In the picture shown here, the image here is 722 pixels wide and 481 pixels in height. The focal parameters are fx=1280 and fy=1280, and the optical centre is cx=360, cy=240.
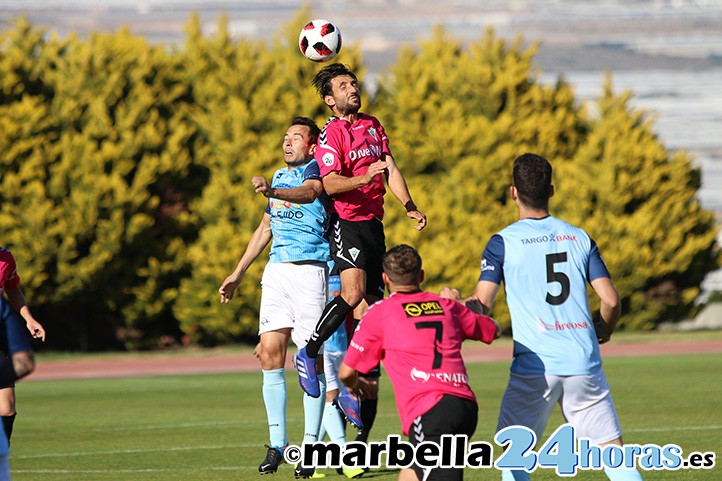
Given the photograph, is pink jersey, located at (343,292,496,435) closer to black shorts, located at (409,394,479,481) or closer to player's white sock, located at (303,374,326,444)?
black shorts, located at (409,394,479,481)

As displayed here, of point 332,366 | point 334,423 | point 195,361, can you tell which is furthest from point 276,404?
point 195,361

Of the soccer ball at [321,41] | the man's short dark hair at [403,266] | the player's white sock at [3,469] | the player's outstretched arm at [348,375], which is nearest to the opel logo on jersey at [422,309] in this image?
the man's short dark hair at [403,266]

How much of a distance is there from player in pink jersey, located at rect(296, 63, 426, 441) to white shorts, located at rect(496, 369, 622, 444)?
2.72 m

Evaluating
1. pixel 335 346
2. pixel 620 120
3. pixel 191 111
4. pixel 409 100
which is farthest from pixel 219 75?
pixel 335 346

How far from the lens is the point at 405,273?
6.86 meters

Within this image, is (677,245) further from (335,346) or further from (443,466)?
(443,466)

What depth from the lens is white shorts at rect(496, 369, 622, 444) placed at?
6906mm

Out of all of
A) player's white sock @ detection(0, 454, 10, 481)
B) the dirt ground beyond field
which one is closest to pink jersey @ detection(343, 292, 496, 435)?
player's white sock @ detection(0, 454, 10, 481)

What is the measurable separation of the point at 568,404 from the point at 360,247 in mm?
3161

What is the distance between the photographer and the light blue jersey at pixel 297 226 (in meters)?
10.0

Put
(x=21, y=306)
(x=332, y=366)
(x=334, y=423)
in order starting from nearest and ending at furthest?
(x=21, y=306) → (x=334, y=423) → (x=332, y=366)

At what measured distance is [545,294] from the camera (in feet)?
22.9

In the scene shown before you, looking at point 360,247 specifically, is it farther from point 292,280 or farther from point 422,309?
point 422,309

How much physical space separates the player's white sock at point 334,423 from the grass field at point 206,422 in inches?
11.8
